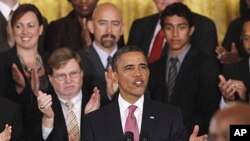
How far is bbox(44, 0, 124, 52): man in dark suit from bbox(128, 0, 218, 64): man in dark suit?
16cm

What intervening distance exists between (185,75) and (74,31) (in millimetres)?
997

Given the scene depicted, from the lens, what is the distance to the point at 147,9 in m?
5.39

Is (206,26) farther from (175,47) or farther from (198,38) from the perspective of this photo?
(175,47)

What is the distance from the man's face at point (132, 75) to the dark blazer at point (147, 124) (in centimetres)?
8

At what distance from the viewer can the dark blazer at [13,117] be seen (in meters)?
3.41

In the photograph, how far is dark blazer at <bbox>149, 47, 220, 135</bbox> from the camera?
13.0 ft

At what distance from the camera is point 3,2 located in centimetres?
455

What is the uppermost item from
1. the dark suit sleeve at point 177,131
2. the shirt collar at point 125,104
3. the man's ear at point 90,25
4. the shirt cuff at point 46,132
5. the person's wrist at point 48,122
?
the man's ear at point 90,25

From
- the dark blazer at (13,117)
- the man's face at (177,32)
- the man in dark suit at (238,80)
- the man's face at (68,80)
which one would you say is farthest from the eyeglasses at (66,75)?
the man in dark suit at (238,80)

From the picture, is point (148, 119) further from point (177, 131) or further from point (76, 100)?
point (76, 100)

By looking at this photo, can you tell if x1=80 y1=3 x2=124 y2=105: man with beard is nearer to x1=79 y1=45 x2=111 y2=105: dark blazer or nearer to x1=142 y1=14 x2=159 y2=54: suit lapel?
x1=79 y1=45 x2=111 y2=105: dark blazer

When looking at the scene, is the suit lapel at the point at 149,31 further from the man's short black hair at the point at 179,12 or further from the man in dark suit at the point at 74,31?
the man's short black hair at the point at 179,12

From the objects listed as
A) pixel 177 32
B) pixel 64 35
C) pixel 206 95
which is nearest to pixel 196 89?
pixel 206 95

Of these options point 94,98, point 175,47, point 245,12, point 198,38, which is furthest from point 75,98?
point 245,12
